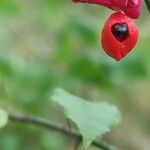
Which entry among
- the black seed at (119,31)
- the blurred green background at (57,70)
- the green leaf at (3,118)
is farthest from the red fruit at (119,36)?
the blurred green background at (57,70)

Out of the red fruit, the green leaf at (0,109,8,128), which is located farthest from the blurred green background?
the red fruit

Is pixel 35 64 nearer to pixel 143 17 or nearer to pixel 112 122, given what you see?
pixel 112 122

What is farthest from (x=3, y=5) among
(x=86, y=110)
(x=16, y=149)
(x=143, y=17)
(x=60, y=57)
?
(x=143, y=17)

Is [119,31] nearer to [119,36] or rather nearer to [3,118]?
[119,36]

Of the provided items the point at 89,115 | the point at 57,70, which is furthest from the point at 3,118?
the point at 57,70

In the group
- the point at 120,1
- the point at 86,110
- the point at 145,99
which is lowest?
the point at 145,99

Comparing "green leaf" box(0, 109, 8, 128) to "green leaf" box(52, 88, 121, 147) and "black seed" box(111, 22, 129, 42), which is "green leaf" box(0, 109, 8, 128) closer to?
"green leaf" box(52, 88, 121, 147)

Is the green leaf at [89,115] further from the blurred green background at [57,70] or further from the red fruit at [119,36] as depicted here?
the blurred green background at [57,70]

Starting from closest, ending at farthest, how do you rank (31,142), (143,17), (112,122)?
1. (112,122)
2. (31,142)
3. (143,17)
